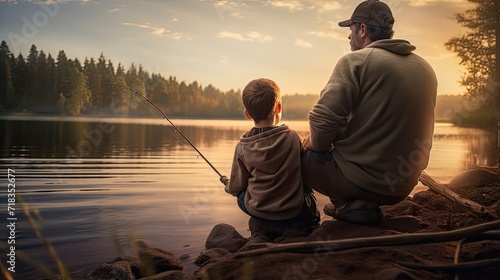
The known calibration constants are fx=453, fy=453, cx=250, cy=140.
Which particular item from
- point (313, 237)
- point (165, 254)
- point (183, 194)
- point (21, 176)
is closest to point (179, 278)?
point (165, 254)

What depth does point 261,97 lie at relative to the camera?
12.2 feet

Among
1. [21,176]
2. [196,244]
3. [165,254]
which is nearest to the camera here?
[165,254]

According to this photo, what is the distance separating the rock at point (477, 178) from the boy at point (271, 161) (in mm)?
3120

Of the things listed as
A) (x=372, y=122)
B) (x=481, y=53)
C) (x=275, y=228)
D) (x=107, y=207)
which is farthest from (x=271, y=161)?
(x=481, y=53)

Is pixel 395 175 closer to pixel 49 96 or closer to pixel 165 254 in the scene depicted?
pixel 165 254

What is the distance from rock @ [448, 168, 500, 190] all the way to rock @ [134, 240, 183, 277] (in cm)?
411

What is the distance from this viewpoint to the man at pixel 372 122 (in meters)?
3.46

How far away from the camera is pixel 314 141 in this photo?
3588 mm

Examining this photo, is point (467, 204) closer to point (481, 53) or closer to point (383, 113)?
point (383, 113)

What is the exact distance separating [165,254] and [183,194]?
12.9 feet

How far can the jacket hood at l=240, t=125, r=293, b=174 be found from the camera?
12.2ft

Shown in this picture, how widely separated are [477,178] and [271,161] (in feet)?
11.9

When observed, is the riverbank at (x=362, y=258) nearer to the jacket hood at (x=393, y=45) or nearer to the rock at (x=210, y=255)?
the rock at (x=210, y=255)

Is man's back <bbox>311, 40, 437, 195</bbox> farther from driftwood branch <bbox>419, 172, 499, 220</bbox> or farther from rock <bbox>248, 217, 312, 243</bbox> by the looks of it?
driftwood branch <bbox>419, 172, 499, 220</bbox>
